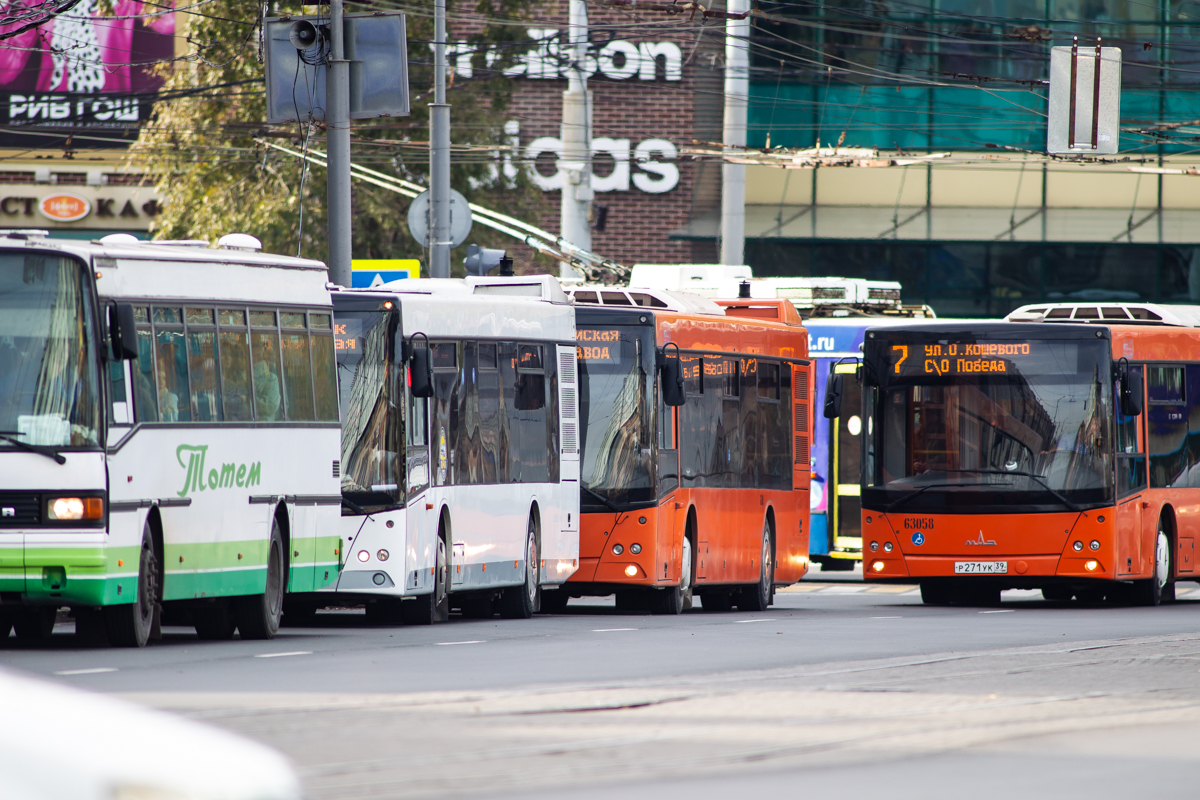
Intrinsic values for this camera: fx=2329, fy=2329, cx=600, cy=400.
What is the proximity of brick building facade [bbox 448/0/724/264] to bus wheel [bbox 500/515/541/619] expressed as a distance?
20.2 m

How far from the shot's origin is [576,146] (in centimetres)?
3020

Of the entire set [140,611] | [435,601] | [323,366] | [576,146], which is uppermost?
[576,146]

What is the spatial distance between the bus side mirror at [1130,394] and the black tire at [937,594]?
8.91ft

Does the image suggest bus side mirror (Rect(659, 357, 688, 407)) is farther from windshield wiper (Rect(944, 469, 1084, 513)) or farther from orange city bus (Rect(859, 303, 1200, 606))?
windshield wiper (Rect(944, 469, 1084, 513))

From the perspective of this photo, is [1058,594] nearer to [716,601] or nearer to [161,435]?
[716,601]

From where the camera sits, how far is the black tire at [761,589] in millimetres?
24141

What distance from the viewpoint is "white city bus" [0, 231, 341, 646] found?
13.9 meters

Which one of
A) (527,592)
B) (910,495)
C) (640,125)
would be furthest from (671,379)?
(640,125)

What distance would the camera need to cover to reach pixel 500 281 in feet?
71.5

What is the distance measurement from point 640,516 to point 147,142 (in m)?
16.2

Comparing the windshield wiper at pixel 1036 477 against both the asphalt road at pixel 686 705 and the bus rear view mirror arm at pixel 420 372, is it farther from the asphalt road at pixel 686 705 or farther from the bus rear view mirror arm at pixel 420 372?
the bus rear view mirror arm at pixel 420 372

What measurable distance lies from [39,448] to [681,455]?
9.20m

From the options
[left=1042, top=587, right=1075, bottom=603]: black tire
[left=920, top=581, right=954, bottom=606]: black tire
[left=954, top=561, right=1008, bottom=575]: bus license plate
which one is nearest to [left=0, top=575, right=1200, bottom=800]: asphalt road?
[left=954, top=561, right=1008, bottom=575]: bus license plate

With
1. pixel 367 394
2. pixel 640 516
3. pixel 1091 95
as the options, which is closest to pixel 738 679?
pixel 367 394
